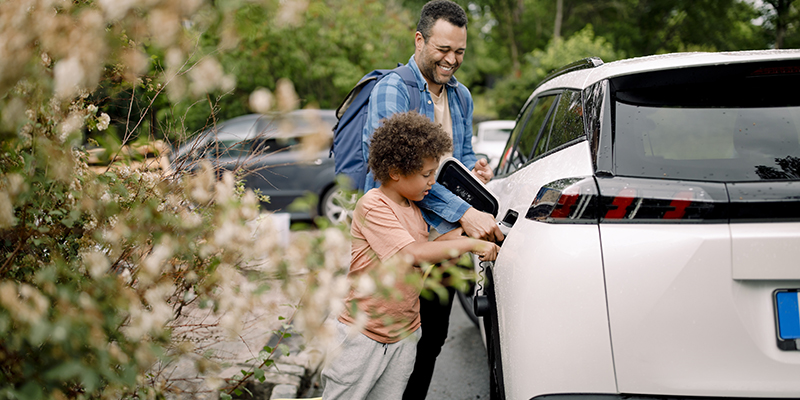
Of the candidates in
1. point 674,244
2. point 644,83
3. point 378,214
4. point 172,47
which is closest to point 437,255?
point 378,214

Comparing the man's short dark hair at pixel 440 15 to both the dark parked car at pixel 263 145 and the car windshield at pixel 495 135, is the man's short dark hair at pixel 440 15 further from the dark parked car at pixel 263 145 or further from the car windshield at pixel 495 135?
the car windshield at pixel 495 135

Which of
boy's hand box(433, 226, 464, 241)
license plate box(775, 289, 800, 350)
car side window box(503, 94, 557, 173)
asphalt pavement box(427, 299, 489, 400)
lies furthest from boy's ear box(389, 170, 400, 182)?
asphalt pavement box(427, 299, 489, 400)

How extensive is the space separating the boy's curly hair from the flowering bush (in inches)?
25.0

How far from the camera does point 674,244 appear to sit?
1532 mm

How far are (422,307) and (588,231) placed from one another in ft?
3.36

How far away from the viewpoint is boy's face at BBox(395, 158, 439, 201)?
1997mm

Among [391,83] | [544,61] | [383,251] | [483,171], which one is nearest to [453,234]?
[383,251]

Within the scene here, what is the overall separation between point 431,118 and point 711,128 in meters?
1.26

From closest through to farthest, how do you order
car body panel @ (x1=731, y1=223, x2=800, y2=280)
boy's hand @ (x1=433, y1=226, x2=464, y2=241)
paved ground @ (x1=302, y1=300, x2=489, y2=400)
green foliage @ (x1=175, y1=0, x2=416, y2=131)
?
car body panel @ (x1=731, y1=223, x2=800, y2=280), boy's hand @ (x1=433, y1=226, x2=464, y2=241), paved ground @ (x1=302, y1=300, x2=489, y2=400), green foliage @ (x1=175, y1=0, x2=416, y2=131)

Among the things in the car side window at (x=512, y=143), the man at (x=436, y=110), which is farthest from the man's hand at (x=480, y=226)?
the car side window at (x=512, y=143)

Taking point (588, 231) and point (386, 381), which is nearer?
point (588, 231)

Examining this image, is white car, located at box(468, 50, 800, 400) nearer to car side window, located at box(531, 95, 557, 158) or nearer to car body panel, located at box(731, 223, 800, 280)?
car body panel, located at box(731, 223, 800, 280)

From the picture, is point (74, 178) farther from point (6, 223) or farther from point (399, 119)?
point (399, 119)

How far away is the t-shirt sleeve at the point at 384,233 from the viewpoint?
1927mm
